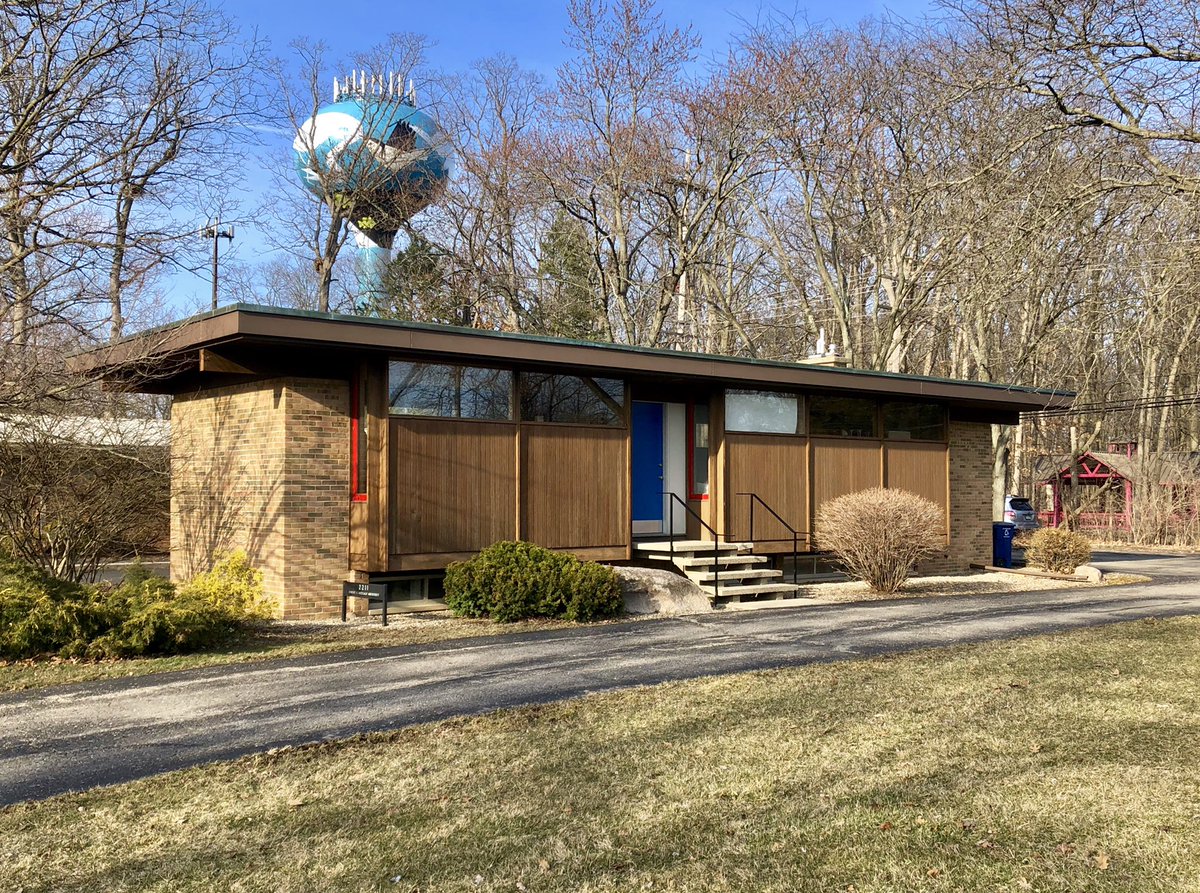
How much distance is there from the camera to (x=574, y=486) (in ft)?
44.3

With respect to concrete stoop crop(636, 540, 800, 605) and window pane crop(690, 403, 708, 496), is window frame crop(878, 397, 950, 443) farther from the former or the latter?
concrete stoop crop(636, 540, 800, 605)

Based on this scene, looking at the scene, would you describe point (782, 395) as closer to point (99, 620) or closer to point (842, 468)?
point (842, 468)

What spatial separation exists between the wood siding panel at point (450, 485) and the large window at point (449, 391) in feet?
0.51

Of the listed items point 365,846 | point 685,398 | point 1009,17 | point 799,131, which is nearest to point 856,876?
point 365,846

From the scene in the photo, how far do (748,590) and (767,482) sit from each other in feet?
8.07

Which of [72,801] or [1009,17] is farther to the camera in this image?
[1009,17]

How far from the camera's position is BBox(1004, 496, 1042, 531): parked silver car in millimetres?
33969

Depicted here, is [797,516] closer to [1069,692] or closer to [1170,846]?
[1069,692]

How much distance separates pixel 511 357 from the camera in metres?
12.4

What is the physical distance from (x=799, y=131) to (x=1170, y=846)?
72.1 ft

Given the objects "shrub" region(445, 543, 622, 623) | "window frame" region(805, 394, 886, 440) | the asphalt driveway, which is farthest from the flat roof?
the asphalt driveway

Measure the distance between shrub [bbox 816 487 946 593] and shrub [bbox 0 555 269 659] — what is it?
28.8 feet

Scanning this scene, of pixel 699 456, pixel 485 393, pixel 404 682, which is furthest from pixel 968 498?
pixel 404 682

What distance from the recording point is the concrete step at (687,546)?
47.2 feet
